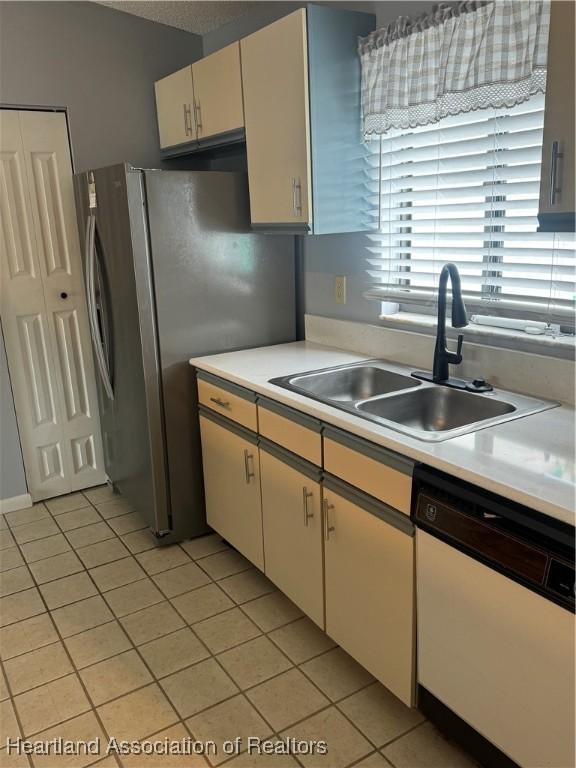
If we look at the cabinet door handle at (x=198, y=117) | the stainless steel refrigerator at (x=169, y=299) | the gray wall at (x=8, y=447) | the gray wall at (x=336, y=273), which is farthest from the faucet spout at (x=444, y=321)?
the gray wall at (x=8, y=447)

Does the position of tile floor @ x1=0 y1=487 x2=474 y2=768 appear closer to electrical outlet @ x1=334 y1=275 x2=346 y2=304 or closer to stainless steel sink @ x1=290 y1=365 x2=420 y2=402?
stainless steel sink @ x1=290 y1=365 x2=420 y2=402

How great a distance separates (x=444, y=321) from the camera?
213cm

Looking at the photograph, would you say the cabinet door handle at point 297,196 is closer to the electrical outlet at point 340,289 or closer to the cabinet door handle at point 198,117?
the electrical outlet at point 340,289

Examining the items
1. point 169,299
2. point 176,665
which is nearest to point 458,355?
point 169,299

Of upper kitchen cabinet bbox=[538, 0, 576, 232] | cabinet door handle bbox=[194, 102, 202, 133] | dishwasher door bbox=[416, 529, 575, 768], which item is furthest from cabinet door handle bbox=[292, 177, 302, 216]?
dishwasher door bbox=[416, 529, 575, 768]

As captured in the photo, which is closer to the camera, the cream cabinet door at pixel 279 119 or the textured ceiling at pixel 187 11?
the cream cabinet door at pixel 279 119

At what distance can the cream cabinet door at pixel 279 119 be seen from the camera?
87.7 inches

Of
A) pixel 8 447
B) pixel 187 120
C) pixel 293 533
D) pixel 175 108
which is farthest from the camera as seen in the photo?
pixel 8 447

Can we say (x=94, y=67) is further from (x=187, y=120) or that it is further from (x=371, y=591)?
(x=371, y=591)

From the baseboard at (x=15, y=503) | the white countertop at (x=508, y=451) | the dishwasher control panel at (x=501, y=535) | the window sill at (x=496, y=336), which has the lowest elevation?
the baseboard at (x=15, y=503)

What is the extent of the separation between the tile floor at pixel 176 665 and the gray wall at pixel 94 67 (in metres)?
2.04

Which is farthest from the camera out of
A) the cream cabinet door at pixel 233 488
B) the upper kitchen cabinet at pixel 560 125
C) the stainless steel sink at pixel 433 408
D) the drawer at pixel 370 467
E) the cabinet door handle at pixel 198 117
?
the cabinet door handle at pixel 198 117

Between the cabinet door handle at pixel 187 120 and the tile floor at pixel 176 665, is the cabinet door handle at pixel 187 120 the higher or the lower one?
the higher one

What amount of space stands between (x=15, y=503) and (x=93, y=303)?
119 cm
